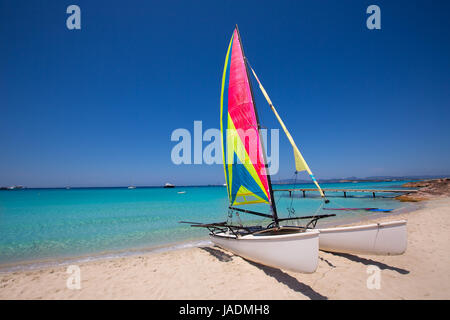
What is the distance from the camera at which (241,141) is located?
299 inches

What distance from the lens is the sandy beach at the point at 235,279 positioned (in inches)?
179

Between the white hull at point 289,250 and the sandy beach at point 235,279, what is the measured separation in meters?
0.57

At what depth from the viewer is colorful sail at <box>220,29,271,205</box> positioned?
6992 millimetres

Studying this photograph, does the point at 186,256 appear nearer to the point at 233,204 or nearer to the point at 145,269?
the point at 145,269

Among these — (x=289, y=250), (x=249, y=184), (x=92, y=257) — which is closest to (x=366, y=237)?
(x=289, y=250)

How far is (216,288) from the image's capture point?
4.88 meters

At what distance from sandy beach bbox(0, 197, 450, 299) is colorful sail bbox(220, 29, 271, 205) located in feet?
8.44

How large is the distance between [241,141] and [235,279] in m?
4.71

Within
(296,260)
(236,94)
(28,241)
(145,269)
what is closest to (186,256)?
(145,269)

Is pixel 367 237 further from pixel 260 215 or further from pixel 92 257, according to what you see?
pixel 92 257
